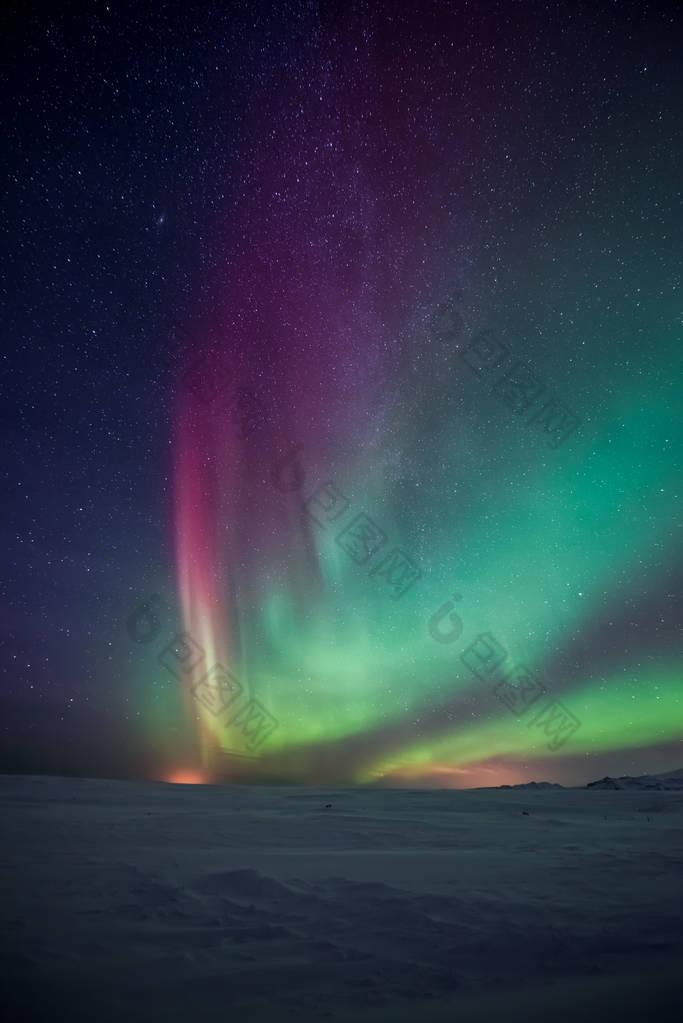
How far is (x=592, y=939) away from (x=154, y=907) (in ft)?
10.8

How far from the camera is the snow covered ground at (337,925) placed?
3.03 m

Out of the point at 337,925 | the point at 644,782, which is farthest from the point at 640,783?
the point at 337,925

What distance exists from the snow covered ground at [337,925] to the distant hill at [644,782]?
39.2 ft

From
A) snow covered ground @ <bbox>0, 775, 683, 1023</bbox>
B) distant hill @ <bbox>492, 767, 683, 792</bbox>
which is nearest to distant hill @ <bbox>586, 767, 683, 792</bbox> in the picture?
distant hill @ <bbox>492, 767, 683, 792</bbox>

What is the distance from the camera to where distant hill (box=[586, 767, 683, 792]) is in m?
18.0

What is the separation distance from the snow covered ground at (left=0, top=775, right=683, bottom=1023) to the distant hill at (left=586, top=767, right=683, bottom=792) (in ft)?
39.2

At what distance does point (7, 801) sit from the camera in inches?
437

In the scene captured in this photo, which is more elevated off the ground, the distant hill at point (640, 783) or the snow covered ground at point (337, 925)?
the snow covered ground at point (337, 925)

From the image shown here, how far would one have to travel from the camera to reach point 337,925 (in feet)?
13.4

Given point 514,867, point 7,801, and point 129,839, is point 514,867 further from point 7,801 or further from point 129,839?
point 7,801

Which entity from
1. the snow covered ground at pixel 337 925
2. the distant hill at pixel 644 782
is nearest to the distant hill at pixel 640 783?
the distant hill at pixel 644 782

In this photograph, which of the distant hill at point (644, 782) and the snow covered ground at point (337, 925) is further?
the distant hill at point (644, 782)

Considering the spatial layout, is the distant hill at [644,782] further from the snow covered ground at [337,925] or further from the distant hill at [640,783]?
the snow covered ground at [337,925]

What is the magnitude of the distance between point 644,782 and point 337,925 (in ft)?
63.7
